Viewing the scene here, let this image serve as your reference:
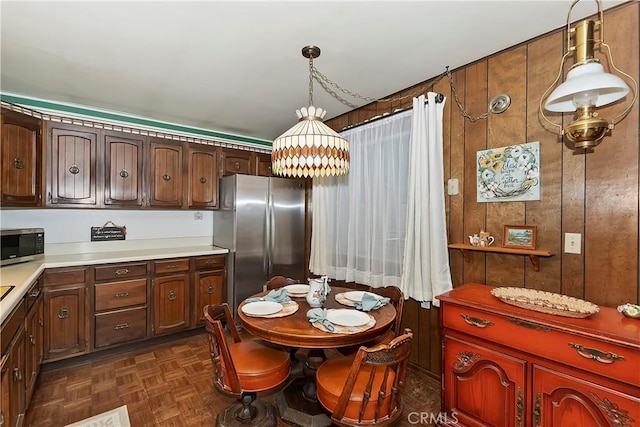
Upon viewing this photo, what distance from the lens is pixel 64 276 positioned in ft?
8.56

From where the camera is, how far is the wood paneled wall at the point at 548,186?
5.32 ft

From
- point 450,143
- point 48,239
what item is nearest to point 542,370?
point 450,143

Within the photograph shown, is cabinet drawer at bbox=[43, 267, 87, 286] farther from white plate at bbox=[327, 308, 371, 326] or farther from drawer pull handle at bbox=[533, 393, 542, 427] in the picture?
drawer pull handle at bbox=[533, 393, 542, 427]

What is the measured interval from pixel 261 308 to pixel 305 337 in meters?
0.47

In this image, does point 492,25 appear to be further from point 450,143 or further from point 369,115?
point 369,115

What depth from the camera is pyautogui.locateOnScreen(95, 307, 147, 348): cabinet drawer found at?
2779 millimetres

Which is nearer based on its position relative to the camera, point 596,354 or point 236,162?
point 596,354

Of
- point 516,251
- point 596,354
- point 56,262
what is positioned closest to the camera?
point 596,354

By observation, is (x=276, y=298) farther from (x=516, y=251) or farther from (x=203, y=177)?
Result: (x=203, y=177)

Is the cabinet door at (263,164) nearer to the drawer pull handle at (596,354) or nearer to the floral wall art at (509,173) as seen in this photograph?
the floral wall art at (509,173)

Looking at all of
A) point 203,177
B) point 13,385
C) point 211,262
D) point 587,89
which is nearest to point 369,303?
point 587,89

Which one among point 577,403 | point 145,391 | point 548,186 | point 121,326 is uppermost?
point 548,186

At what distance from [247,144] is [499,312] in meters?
3.79

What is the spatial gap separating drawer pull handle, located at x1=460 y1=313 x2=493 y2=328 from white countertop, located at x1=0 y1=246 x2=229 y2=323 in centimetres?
236
